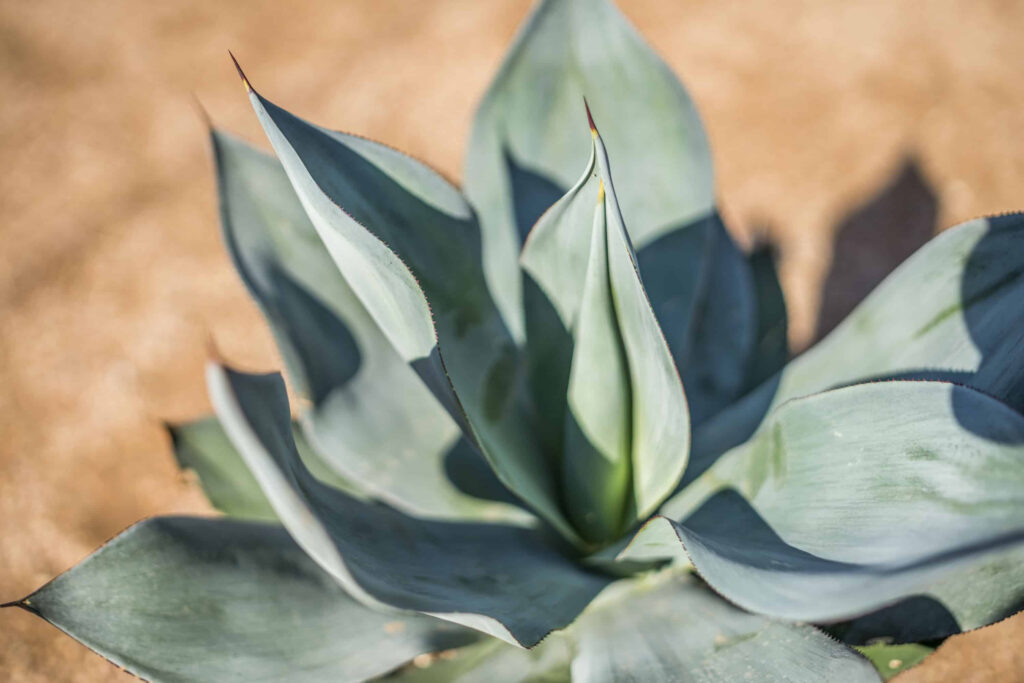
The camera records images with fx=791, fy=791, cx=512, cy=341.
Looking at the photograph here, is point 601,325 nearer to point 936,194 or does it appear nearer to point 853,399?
point 853,399

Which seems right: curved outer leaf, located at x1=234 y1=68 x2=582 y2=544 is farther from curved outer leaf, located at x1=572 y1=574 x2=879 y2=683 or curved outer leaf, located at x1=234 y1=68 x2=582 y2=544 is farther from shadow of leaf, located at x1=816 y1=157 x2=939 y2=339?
shadow of leaf, located at x1=816 y1=157 x2=939 y2=339

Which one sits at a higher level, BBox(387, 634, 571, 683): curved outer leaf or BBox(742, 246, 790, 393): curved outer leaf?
BBox(742, 246, 790, 393): curved outer leaf

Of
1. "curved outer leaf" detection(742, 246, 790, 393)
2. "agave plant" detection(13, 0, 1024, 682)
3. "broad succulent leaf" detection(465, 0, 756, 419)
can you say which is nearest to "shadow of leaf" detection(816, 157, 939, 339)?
"curved outer leaf" detection(742, 246, 790, 393)

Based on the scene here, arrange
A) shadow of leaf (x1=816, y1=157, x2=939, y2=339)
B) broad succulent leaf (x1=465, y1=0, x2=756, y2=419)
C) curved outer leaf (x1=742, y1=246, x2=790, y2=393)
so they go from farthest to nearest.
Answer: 1. shadow of leaf (x1=816, y1=157, x2=939, y2=339)
2. curved outer leaf (x1=742, y1=246, x2=790, y2=393)
3. broad succulent leaf (x1=465, y1=0, x2=756, y2=419)

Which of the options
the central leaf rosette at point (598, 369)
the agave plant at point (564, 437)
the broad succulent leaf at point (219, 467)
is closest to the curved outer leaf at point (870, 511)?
the agave plant at point (564, 437)

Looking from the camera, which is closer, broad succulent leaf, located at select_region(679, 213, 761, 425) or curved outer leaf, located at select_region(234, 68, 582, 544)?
curved outer leaf, located at select_region(234, 68, 582, 544)

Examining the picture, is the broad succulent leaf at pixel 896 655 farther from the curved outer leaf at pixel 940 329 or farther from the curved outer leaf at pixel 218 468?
the curved outer leaf at pixel 218 468

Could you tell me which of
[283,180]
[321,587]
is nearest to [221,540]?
[321,587]
